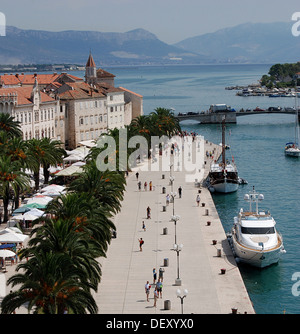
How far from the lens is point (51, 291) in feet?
94.4

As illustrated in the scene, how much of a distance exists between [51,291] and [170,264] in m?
16.1

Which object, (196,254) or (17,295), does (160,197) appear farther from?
(17,295)

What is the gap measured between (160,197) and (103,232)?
1142 inches

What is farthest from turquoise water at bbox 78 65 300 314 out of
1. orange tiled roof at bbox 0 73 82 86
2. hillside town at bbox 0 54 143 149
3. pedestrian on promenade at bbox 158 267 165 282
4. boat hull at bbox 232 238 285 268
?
orange tiled roof at bbox 0 73 82 86

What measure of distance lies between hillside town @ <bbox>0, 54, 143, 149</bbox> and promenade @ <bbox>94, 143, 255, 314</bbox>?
26564mm

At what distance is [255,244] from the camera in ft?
157

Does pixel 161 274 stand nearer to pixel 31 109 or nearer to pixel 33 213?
pixel 33 213

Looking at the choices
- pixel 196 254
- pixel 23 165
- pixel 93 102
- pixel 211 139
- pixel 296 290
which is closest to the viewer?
pixel 296 290

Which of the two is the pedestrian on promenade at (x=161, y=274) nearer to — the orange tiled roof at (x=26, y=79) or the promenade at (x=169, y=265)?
the promenade at (x=169, y=265)

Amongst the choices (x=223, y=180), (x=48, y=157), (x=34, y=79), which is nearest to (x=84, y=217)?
(x=48, y=157)

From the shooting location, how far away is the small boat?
4734cm

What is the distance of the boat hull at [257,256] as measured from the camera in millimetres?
47188
